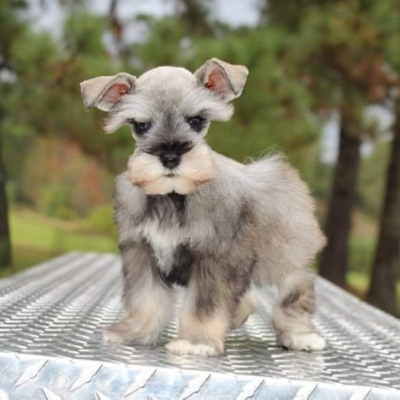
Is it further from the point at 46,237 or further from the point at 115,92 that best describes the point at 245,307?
the point at 46,237

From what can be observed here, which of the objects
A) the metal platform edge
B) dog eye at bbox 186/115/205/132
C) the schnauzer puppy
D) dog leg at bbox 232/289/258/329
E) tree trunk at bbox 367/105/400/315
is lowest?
tree trunk at bbox 367/105/400/315

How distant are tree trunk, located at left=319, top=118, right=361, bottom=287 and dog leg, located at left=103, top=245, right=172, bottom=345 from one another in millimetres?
3307

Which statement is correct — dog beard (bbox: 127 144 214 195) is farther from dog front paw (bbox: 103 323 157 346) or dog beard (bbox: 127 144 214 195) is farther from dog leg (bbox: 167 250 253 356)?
dog front paw (bbox: 103 323 157 346)

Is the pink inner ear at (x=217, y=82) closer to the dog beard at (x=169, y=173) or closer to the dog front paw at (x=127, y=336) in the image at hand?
the dog beard at (x=169, y=173)

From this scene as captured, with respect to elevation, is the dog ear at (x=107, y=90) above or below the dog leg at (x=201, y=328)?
above

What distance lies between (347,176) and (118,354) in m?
3.53

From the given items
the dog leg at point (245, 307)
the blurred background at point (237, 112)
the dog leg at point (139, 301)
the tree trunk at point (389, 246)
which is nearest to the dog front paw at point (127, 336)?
the dog leg at point (139, 301)

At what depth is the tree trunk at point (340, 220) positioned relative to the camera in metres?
4.42

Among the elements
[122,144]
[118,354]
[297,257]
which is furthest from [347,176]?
[118,354]

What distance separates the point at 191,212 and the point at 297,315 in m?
0.31

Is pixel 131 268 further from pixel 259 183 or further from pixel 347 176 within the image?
pixel 347 176

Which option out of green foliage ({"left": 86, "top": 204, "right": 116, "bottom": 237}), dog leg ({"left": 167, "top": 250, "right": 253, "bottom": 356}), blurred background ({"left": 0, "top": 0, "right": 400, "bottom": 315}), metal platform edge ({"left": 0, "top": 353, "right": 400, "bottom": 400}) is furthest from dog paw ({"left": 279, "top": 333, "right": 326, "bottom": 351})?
green foliage ({"left": 86, "top": 204, "right": 116, "bottom": 237})

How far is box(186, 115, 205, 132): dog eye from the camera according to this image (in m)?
1.10

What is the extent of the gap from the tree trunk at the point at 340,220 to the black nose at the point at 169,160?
3454 millimetres
